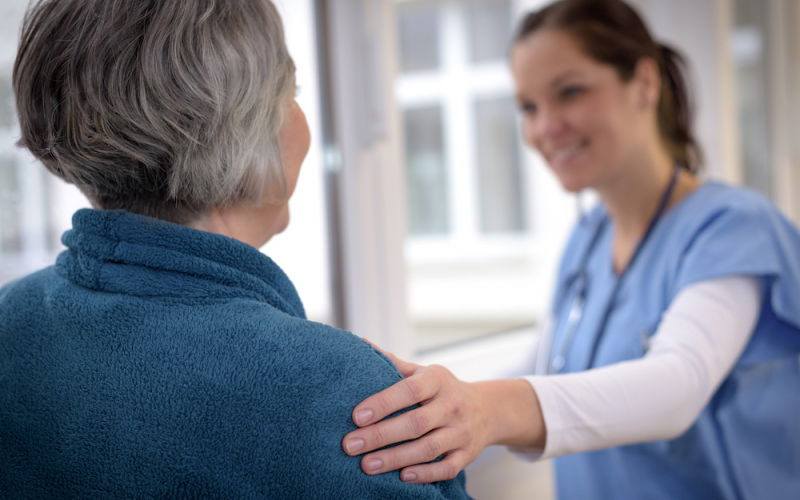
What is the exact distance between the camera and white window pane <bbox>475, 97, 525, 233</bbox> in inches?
120

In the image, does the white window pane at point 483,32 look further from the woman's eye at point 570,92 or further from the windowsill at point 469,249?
the woman's eye at point 570,92

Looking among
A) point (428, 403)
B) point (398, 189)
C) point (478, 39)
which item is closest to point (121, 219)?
point (428, 403)

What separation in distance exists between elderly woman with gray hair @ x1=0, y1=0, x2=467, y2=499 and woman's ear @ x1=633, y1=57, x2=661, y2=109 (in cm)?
86

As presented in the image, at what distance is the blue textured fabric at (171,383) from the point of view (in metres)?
0.46

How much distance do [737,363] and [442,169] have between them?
8.06ft

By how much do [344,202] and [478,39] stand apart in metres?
2.57

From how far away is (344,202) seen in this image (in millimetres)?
1244

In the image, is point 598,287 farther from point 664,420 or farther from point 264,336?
point 264,336

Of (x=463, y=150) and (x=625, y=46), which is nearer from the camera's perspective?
(x=625, y=46)

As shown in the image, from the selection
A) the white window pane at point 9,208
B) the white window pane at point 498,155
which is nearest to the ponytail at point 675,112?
the white window pane at point 9,208

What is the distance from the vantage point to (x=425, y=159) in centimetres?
321

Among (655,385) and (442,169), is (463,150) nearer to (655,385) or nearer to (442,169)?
(442,169)

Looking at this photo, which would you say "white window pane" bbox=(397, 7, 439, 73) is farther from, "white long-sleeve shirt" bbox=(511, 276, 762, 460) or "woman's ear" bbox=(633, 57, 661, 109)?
"white long-sleeve shirt" bbox=(511, 276, 762, 460)

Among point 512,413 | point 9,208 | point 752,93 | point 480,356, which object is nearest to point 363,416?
point 512,413
